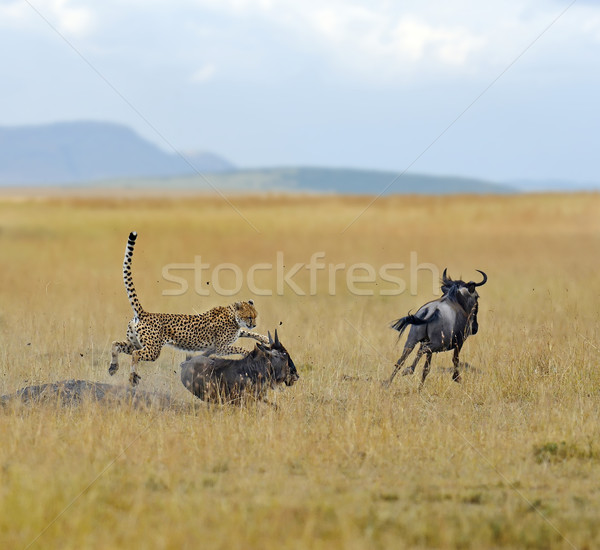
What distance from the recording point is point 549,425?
846cm

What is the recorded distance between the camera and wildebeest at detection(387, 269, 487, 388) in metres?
10.3

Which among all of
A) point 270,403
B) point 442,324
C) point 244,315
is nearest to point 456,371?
point 442,324

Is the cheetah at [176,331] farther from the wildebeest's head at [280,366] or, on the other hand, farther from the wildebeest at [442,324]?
the wildebeest at [442,324]

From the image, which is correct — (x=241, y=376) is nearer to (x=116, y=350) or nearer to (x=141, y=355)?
(x=141, y=355)

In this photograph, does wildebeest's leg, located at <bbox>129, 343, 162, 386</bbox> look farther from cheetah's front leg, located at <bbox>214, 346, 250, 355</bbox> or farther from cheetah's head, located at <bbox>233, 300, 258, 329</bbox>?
A: cheetah's head, located at <bbox>233, 300, 258, 329</bbox>

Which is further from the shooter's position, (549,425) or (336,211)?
(336,211)

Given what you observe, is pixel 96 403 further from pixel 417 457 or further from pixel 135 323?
pixel 417 457

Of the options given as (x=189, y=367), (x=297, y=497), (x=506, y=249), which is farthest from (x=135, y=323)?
(x=506, y=249)

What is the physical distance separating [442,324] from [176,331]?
3472 millimetres

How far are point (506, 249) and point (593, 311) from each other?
13.5m

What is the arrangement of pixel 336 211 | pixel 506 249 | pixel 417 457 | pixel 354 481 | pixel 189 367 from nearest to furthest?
pixel 354 481, pixel 417 457, pixel 189 367, pixel 506 249, pixel 336 211

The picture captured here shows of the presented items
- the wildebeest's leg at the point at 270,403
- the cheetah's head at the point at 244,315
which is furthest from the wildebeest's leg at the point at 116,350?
the wildebeest's leg at the point at 270,403

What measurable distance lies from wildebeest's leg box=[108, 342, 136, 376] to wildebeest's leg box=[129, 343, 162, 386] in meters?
0.42

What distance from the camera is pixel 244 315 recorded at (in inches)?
447
